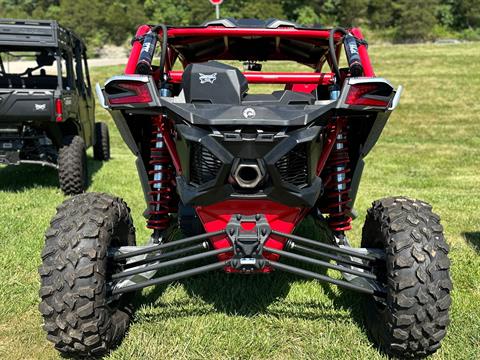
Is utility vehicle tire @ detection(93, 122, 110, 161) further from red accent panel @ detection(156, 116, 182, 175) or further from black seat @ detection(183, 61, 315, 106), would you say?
black seat @ detection(183, 61, 315, 106)

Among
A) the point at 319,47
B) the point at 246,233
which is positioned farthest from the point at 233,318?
the point at 319,47

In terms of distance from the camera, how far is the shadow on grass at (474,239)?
180 inches

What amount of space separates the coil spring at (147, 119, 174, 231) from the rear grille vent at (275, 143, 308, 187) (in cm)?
101

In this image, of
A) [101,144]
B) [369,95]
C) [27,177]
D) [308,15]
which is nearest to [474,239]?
[369,95]

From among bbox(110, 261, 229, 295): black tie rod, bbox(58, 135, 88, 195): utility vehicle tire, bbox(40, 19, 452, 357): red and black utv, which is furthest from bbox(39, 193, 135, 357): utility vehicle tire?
bbox(58, 135, 88, 195): utility vehicle tire

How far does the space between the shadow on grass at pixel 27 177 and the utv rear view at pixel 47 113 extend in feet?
1.42

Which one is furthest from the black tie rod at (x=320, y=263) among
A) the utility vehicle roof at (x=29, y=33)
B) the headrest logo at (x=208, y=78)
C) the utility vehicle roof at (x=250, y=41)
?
the utility vehicle roof at (x=29, y=33)

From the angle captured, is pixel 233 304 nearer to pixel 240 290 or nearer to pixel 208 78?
pixel 240 290

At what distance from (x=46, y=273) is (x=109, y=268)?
0.38m

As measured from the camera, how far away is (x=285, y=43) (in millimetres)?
4027

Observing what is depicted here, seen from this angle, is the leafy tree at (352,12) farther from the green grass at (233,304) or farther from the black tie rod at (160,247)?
the black tie rod at (160,247)

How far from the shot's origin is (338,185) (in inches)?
131

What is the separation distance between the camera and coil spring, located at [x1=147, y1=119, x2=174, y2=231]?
3.26 m

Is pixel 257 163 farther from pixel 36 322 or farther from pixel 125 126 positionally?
pixel 36 322
